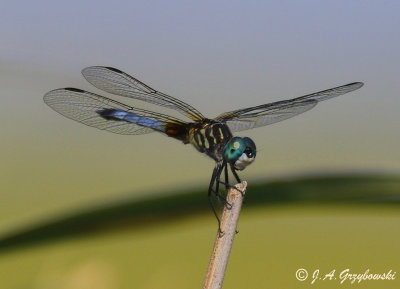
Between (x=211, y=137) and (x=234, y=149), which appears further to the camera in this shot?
(x=211, y=137)

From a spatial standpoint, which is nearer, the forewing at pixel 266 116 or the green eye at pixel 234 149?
the green eye at pixel 234 149

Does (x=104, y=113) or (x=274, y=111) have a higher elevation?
(x=274, y=111)

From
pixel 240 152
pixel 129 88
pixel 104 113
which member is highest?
pixel 129 88

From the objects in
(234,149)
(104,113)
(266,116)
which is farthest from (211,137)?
(104,113)

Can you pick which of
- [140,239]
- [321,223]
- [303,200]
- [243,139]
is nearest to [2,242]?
[140,239]

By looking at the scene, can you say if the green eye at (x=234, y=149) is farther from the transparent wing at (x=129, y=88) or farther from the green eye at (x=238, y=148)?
the transparent wing at (x=129, y=88)

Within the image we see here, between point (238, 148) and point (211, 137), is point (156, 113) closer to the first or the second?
point (211, 137)

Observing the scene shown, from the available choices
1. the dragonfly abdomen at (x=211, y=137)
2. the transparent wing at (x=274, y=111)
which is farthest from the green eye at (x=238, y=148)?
the transparent wing at (x=274, y=111)

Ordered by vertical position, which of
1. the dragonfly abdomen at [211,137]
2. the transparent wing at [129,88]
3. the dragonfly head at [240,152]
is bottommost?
the dragonfly head at [240,152]
